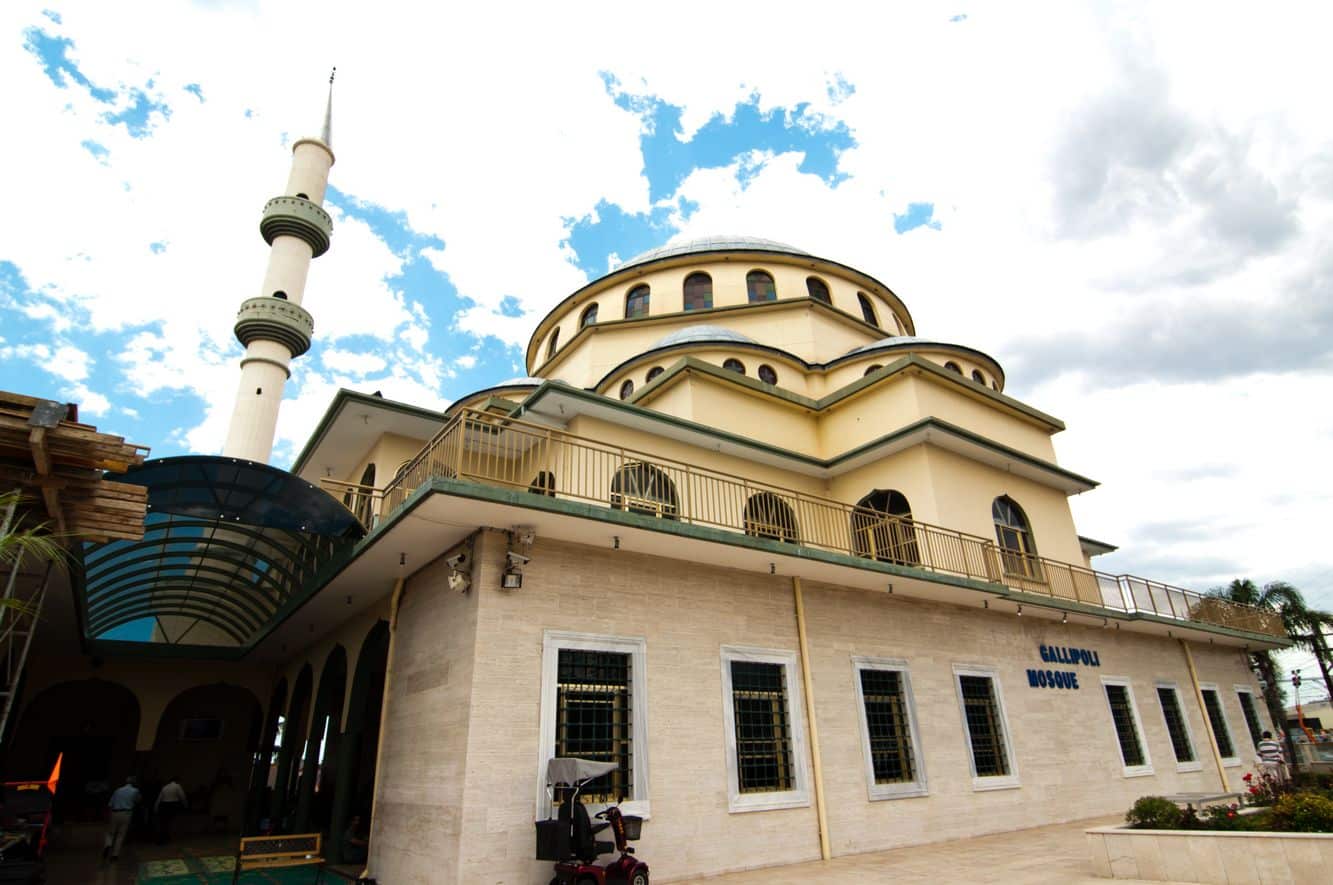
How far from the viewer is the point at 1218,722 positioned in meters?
17.8

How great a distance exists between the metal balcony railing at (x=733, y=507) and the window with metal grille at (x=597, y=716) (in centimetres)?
192

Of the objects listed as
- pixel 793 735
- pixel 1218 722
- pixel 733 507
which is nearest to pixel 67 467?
pixel 793 735

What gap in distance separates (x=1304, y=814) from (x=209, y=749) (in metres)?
22.7

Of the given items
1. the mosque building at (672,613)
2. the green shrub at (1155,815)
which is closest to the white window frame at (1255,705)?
the mosque building at (672,613)

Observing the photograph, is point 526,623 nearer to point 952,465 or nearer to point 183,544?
point 183,544

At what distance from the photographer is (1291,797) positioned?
7.44 meters

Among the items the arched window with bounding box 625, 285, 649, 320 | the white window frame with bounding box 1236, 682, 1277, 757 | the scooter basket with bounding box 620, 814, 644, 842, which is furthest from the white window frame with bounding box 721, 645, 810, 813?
the white window frame with bounding box 1236, 682, 1277, 757

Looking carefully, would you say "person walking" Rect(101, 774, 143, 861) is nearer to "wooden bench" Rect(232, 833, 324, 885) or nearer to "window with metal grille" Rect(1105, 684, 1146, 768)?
"wooden bench" Rect(232, 833, 324, 885)

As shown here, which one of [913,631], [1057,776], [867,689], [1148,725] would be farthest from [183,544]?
[1148,725]

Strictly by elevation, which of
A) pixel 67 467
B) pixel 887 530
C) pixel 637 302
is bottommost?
pixel 67 467

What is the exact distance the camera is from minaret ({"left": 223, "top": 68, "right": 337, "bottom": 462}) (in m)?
22.5

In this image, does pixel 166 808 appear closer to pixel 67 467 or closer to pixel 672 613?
pixel 67 467

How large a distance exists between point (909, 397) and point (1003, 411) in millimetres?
3523

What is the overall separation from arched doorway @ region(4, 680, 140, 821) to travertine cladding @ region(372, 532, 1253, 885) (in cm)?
1455
